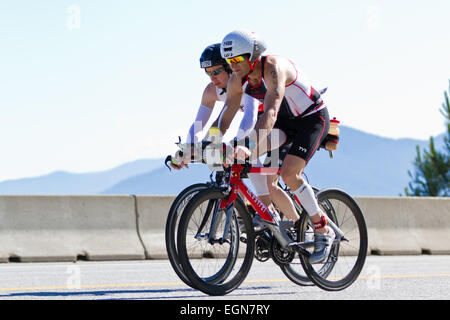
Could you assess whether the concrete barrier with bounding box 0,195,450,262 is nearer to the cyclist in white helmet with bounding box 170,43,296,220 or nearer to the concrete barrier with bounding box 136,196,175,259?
the concrete barrier with bounding box 136,196,175,259

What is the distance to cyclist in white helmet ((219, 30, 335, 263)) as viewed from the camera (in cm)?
600

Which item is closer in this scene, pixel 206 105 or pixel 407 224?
pixel 206 105

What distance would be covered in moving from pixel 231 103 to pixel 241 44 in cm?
74

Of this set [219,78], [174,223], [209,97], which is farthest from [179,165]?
[209,97]

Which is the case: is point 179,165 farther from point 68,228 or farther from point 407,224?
point 407,224

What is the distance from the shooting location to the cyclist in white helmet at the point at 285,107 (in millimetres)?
5996

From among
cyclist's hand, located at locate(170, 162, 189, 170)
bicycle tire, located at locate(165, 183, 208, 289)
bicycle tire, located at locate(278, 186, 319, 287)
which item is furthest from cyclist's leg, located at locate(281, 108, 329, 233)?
bicycle tire, located at locate(165, 183, 208, 289)

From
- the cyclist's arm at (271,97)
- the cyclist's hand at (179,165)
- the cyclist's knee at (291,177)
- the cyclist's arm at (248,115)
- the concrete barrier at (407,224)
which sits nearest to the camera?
the cyclist's arm at (271,97)

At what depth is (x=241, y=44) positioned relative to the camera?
596cm

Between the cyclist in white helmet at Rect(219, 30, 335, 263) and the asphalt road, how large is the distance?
64cm

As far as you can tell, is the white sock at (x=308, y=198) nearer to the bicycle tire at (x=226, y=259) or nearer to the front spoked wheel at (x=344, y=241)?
the front spoked wheel at (x=344, y=241)

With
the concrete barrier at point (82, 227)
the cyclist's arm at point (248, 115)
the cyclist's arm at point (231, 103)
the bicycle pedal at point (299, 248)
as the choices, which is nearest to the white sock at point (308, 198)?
the bicycle pedal at point (299, 248)

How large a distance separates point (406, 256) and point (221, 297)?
697 centimetres
